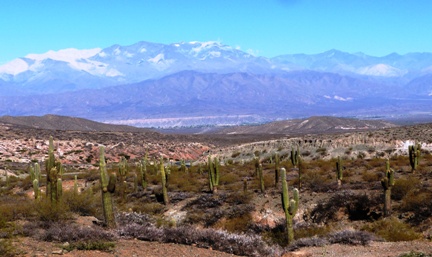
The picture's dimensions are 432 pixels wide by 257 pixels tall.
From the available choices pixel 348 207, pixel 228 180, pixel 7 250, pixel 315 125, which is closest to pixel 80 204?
pixel 7 250

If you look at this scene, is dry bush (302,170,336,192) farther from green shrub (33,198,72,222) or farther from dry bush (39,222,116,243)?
dry bush (39,222,116,243)

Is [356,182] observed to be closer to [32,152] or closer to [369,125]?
[32,152]

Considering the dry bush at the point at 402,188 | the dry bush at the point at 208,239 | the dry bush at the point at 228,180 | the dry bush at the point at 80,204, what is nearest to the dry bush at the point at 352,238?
the dry bush at the point at 208,239

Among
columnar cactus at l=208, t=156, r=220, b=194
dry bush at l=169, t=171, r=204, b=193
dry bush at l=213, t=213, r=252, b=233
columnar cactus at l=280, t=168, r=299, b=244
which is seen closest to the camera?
columnar cactus at l=280, t=168, r=299, b=244

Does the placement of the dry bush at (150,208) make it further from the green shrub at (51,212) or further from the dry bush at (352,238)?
the dry bush at (352,238)

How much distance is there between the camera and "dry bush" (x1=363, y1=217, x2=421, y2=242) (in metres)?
16.1

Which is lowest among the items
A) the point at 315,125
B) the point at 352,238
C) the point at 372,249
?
the point at 372,249

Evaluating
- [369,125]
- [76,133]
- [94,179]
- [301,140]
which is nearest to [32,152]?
[76,133]

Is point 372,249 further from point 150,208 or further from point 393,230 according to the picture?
point 150,208

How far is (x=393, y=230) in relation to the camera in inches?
666

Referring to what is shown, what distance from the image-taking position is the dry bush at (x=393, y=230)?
52.8ft

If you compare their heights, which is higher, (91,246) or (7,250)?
(7,250)

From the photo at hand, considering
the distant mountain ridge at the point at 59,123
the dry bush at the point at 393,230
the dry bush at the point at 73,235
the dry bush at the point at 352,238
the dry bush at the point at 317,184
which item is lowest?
the dry bush at the point at 393,230

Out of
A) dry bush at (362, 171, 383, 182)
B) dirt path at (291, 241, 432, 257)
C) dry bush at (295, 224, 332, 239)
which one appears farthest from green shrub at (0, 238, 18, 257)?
dry bush at (362, 171, 383, 182)
